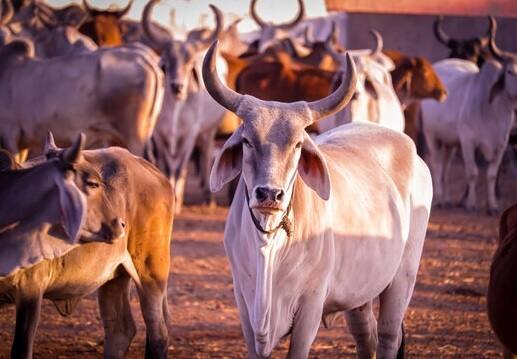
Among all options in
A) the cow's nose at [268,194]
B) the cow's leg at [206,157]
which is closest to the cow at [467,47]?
the cow's leg at [206,157]

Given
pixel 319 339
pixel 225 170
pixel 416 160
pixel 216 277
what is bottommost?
pixel 216 277

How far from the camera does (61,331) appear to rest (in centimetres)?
808

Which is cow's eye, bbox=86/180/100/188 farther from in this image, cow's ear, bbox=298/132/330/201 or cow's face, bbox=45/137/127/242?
cow's ear, bbox=298/132/330/201

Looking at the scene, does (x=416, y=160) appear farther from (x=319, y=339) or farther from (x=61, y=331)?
(x=61, y=331)

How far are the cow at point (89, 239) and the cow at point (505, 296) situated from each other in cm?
189

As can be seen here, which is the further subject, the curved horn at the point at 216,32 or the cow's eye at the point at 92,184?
the curved horn at the point at 216,32

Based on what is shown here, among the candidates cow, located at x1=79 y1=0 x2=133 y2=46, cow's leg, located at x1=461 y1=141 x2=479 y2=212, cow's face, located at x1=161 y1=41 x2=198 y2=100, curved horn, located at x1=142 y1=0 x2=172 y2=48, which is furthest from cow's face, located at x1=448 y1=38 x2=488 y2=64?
cow's face, located at x1=161 y1=41 x2=198 y2=100

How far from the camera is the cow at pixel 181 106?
14.1 metres

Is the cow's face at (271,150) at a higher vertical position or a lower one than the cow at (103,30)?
higher

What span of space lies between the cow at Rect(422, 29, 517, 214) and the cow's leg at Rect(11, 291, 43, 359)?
1068 centimetres

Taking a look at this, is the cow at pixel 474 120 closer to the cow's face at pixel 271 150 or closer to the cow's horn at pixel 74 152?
the cow's face at pixel 271 150

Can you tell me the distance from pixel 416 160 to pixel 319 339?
1737mm

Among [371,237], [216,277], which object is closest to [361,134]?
[371,237]

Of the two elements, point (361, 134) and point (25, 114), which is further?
point (25, 114)
